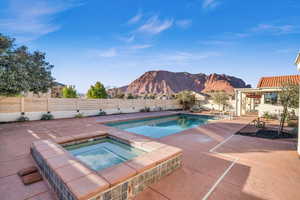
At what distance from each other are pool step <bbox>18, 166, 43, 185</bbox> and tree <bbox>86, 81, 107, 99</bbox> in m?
20.1

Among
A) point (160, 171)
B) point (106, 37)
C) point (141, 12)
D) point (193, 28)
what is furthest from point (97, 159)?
point (193, 28)

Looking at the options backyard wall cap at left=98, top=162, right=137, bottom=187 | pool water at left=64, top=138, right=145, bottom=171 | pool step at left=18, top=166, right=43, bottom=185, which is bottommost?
pool water at left=64, top=138, right=145, bottom=171

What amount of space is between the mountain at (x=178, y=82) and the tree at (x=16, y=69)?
5532 centimetres

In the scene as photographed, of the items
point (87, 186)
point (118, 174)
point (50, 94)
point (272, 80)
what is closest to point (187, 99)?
point (272, 80)

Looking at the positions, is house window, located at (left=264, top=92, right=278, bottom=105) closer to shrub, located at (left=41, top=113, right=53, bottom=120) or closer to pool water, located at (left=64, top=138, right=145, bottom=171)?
pool water, located at (left=64, top=138, right=145, bottom=171)

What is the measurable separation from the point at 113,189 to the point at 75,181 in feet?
1.96

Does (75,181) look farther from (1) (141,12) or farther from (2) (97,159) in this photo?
(1) (141,12)

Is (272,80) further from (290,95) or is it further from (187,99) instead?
(290,95)

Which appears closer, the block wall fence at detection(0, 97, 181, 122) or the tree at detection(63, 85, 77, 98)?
the block wall fence at detection(0, 97, 181, 122)

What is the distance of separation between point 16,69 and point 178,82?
67.3m

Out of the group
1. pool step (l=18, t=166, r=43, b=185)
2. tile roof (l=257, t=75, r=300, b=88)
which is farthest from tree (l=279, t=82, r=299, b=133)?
pool step (l=18, t=166, r=43, b=185)

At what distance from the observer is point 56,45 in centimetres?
1021

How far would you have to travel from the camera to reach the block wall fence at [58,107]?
27.5 feet

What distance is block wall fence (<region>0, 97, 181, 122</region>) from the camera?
27.5 feet
